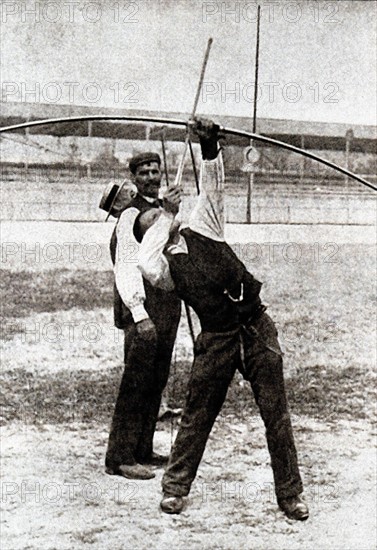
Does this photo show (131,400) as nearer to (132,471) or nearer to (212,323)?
(132,471)

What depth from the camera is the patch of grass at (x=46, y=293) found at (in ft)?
13.2

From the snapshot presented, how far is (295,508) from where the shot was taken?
12.5 feet

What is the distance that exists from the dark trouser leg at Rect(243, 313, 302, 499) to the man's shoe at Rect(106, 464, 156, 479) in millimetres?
512

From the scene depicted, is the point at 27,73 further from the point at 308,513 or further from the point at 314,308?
the point at 308,513

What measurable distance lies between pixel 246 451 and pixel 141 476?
61cm

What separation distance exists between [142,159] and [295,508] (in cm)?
158

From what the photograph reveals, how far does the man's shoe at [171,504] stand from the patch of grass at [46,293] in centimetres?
87

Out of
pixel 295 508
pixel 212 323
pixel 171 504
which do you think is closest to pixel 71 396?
pixel 171 504

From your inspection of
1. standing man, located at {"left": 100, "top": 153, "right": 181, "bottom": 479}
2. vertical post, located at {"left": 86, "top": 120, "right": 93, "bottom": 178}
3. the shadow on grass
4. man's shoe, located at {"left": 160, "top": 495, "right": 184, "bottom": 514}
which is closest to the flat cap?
Result: standing man, located at {"left": 100, "top": 153, "right": 181, "bottom": 479}

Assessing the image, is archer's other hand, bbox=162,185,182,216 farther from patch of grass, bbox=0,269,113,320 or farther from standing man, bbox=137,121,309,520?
patch of grass, bbox=0,269,113,320

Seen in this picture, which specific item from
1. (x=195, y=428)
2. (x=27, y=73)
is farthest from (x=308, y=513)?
(x=27, y=73)

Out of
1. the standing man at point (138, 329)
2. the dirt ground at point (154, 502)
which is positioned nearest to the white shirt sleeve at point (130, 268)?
the standing man at point (138, 329)

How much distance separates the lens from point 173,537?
13.0 ft

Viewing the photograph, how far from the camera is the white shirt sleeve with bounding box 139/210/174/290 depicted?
3.44 m
